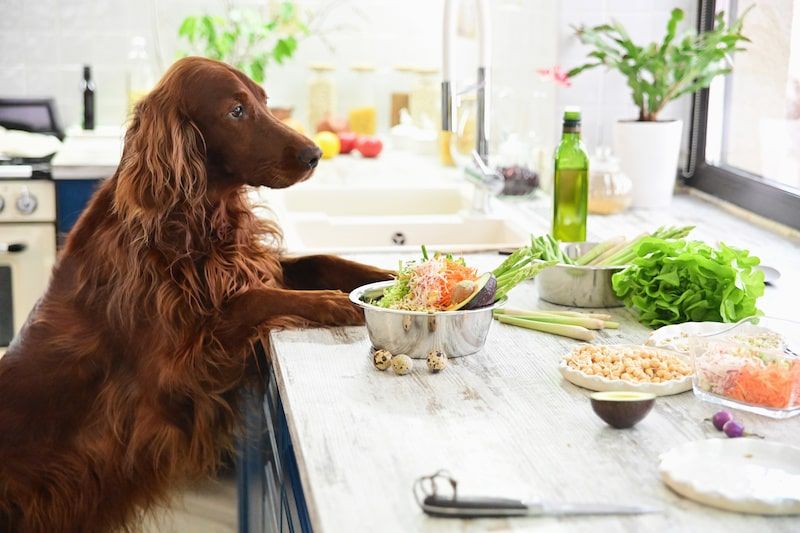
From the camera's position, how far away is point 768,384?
1300 millimetres

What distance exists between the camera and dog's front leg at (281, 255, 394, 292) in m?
1.90

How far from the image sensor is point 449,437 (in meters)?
1.25

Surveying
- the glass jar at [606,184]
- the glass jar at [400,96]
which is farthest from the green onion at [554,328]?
the glass jar at [400,96]

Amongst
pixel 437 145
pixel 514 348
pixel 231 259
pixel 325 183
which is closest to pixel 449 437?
pixel 514 348

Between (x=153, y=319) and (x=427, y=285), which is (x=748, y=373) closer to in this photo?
(x=427, y=285)

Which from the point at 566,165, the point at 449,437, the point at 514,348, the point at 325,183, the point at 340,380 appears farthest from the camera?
the point at 325,183

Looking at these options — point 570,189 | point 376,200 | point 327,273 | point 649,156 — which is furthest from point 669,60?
point 327,273

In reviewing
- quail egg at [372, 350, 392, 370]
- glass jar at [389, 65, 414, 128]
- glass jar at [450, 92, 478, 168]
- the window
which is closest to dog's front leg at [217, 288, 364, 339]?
quail egg at [372, 350, 392, 370]

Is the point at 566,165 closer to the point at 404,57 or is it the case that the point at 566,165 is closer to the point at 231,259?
the point at 231,259

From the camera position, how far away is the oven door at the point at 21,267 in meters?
3.21

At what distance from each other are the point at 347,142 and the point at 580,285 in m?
2.05

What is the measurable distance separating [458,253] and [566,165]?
0.28 m

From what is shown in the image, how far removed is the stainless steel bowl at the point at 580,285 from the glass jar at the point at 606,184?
2.97ft

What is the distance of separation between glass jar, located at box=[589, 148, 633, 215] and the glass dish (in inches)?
51.9
